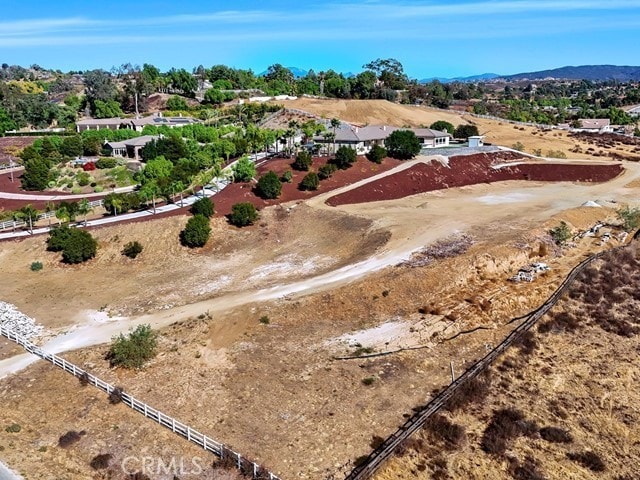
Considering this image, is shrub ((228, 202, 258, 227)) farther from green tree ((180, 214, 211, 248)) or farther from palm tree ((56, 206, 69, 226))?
palm tree ((56, 206, 69, 226))

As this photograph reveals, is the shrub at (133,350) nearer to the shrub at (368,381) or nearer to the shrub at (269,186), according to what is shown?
the shrub at (368,381)

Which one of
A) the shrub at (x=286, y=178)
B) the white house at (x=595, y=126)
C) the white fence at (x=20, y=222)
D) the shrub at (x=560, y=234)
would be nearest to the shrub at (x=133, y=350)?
the white fence at (x=20, y=222)

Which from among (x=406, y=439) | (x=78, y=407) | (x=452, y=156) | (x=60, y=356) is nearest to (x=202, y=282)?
(x=60, y=356)

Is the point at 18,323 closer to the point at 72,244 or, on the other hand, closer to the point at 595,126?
the point at 72,244

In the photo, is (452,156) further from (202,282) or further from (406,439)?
(406,439)

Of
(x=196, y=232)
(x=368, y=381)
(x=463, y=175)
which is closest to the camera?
(x=368, y=381)

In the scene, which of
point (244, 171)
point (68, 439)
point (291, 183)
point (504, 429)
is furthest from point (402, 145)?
point (68, 439)
